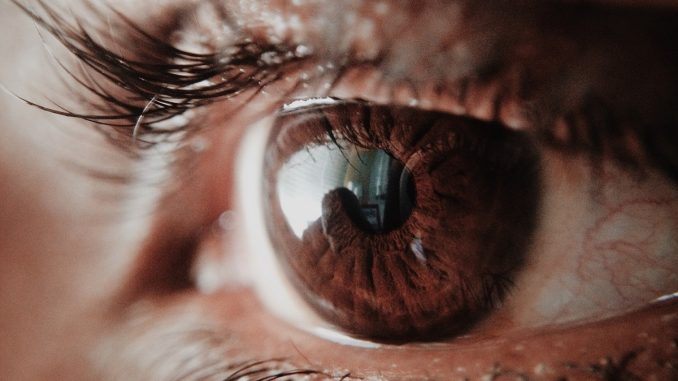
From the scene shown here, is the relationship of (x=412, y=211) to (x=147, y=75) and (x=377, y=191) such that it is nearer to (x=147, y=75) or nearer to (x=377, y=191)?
(x=377, y=191)

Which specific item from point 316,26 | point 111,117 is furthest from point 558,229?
point 111,117

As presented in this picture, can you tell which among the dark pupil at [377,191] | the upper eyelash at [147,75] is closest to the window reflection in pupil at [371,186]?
the dark pupil at [377,191]

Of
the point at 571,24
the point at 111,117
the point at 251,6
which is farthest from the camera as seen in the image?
the point at 111,117

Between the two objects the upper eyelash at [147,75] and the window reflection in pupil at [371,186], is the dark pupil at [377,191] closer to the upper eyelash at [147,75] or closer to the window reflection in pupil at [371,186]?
the window reflection in pupil at [371,186]

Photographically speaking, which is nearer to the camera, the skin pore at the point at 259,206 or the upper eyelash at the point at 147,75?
the skin pore at the point at 259,206

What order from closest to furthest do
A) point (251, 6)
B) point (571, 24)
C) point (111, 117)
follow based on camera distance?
1. point (571, 24)
2. point (251, 6)
3. point (111, 117)

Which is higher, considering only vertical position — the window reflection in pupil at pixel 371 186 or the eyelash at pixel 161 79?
the eyelash at pixel 161 79

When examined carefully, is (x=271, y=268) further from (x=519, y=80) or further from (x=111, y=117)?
(x=519, y=80)
